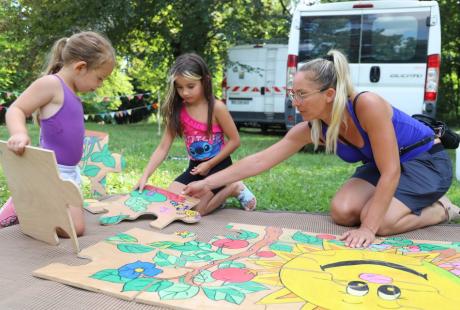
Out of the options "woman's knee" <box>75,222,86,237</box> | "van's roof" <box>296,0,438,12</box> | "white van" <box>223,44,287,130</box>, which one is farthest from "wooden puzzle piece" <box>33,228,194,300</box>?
"white van" <box>223,44,287,130</box>

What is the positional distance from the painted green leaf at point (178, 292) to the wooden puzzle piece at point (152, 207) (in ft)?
2.72

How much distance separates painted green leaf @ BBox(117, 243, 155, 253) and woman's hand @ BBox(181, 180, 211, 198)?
62 cm

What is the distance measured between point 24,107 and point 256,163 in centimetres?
128

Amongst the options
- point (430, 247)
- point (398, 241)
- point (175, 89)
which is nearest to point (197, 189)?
point (175, 89)

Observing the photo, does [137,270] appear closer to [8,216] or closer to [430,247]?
[8,216]

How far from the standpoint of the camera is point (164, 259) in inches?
77.3

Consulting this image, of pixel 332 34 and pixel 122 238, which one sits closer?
pixel 122 238

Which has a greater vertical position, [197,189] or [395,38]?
[395,38]

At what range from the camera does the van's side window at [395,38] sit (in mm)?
5930

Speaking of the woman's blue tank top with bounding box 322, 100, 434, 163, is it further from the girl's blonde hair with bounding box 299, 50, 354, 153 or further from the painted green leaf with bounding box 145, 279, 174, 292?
the painted green leaf with bounding box 145, 279, 174, 292

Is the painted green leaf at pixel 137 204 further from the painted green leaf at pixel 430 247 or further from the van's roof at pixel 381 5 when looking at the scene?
the van's roof at pixel 381 5

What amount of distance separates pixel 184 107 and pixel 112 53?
747 mm

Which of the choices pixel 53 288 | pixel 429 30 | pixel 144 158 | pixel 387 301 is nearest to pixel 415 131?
pixel 387 301

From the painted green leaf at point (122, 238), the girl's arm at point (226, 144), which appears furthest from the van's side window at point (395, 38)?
the painted green leaf at point (122, 238)
